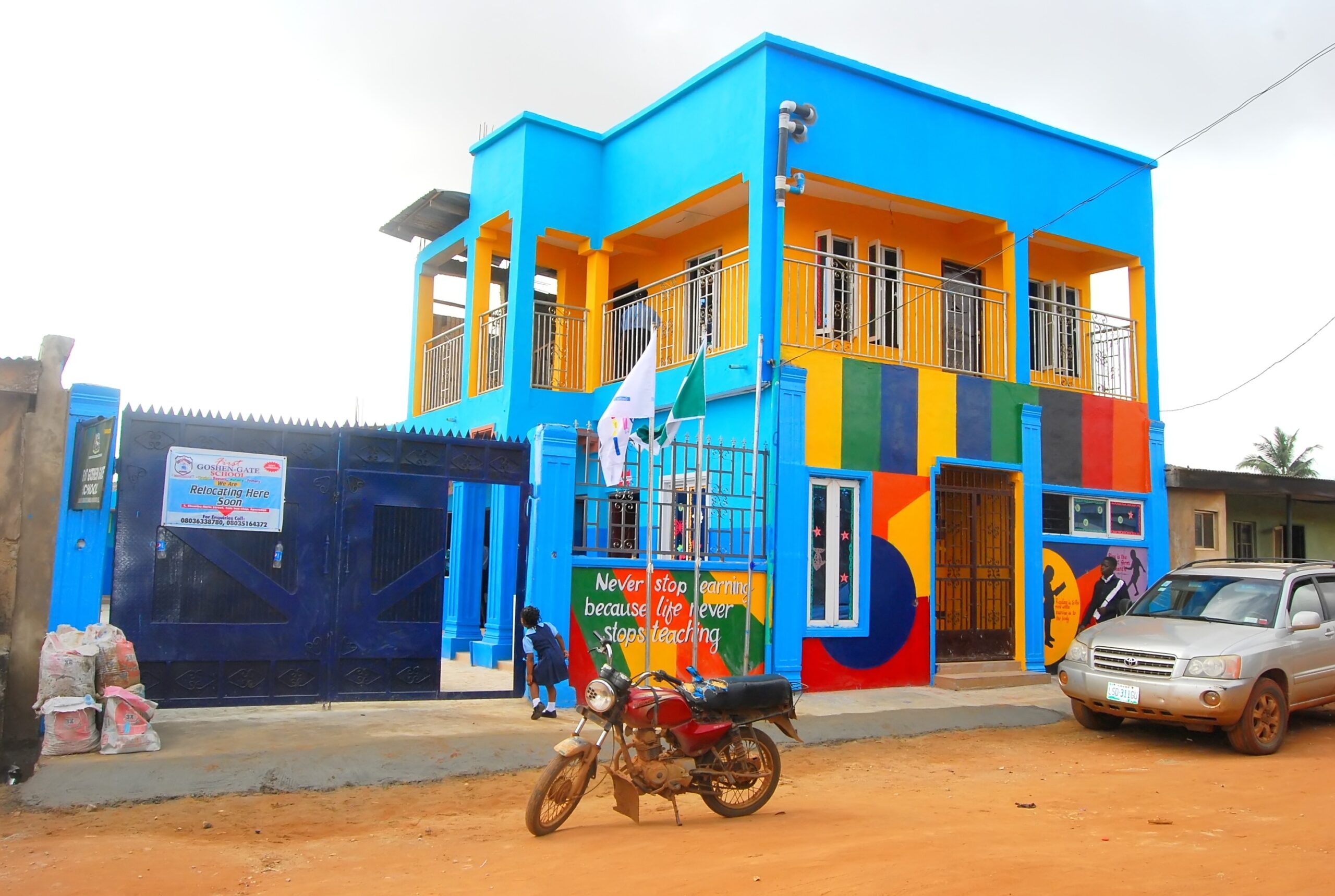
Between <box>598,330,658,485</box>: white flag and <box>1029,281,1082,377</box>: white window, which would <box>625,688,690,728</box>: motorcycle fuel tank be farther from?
<box>1029,281,1082,377</box>: white window

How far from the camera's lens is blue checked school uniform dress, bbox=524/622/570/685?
9750 millimetres

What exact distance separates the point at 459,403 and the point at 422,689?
23.4 feet

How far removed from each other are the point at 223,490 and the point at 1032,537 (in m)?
10.0

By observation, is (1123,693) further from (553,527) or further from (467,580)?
(467,580)

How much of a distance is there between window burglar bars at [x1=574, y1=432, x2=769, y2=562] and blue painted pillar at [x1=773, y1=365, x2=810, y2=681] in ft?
0.70

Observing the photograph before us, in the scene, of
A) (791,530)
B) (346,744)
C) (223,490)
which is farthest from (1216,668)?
(223,490)

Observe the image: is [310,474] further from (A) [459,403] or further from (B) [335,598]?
(A) [459,403]

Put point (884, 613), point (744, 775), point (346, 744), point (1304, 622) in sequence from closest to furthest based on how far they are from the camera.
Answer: point (744, 775) → point (346, 744) → point (1304, 622) → point (884, 613)

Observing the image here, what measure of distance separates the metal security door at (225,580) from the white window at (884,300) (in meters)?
7.41

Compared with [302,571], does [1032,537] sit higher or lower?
higher

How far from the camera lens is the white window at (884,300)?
1393 cm

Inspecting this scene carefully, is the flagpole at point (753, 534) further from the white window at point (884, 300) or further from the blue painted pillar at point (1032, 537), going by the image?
the blue painted pillar at point (1032, 537)

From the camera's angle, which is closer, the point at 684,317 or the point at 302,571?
the point at 302,571

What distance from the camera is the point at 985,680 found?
1319 cm
